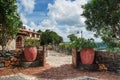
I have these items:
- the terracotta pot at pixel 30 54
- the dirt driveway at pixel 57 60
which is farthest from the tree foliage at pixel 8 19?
the dirt driveway at pixel 57 60

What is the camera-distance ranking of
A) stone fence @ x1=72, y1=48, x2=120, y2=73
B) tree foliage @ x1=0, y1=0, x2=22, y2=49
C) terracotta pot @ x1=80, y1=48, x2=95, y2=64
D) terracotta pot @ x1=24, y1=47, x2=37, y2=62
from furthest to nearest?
terracotta pot @ x1=24, y1=47, x2=37, y2=62 → tree foliage @ x1=0, y1=0, x2=22, y2=49 → terracotta pot @ x1=80, y1=48, x2=95, y2=64 → stone fence @ x1=72, y1=48, x2=120, y2=73

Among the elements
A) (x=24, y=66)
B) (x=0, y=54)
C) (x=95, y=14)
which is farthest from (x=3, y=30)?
(x=95, y=14)

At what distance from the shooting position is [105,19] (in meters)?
11.2

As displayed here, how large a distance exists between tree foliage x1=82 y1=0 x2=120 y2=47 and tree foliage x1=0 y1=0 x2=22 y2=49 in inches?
173

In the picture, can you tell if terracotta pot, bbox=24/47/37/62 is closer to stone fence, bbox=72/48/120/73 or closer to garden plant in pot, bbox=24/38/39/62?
garden plant in pot, bbox=24/38/39/62

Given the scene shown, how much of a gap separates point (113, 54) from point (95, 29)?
268 cm

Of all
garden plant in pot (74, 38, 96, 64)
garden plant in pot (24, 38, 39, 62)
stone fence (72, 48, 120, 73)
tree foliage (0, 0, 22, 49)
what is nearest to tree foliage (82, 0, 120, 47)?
garden plant in pot (74, 38, 96, 64)

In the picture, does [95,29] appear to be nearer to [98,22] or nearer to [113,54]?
[98,22]

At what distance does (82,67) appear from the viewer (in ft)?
34.7

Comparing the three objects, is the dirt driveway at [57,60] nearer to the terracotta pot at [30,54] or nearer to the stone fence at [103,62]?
the terracotta pot at [30,54]

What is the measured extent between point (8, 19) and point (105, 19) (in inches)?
229

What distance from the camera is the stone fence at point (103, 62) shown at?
993 cm

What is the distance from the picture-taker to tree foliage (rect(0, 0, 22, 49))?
10.9 meters

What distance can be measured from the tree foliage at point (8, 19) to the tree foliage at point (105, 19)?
441cm
